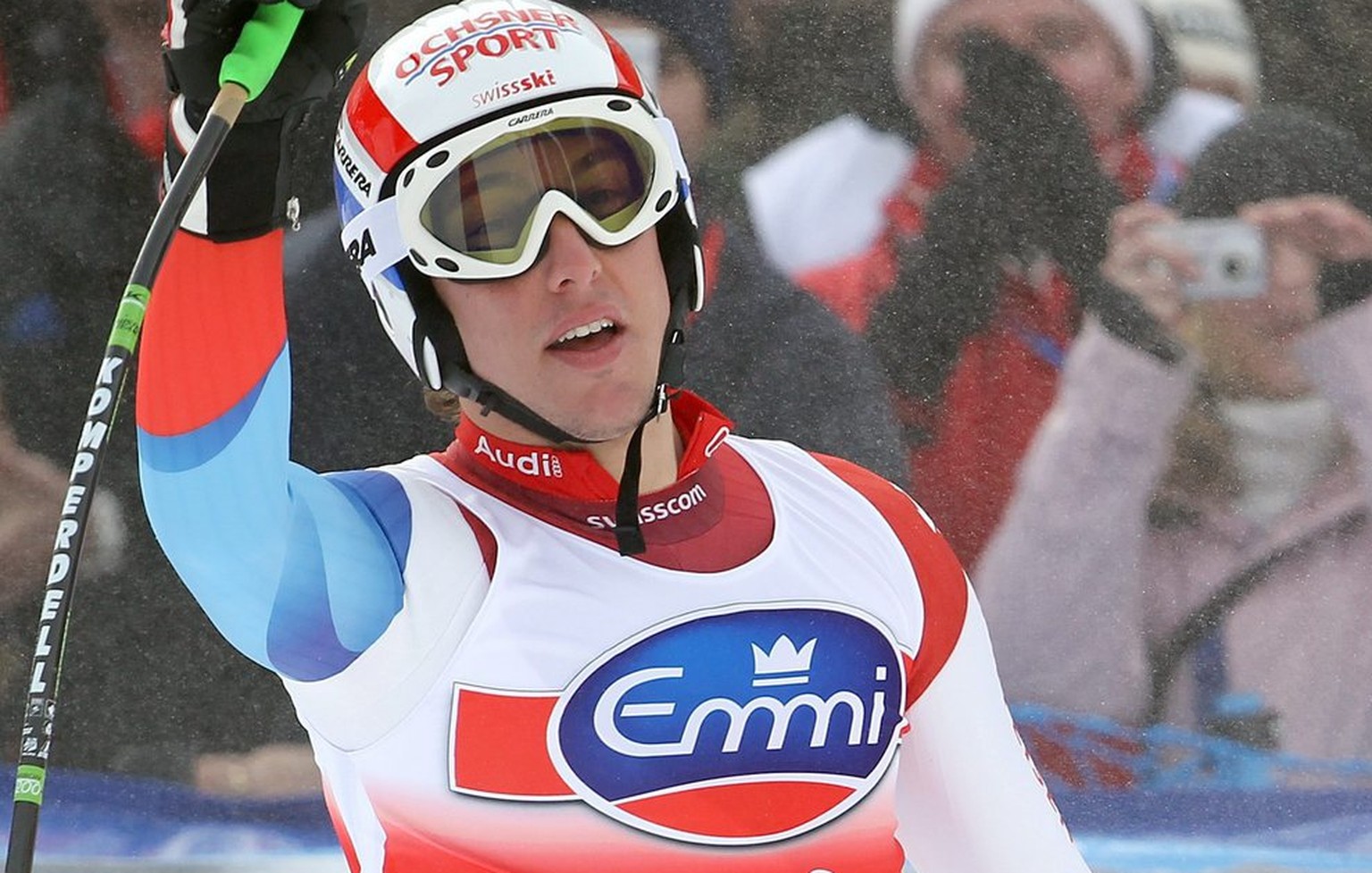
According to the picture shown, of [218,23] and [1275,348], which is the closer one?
[218,23]

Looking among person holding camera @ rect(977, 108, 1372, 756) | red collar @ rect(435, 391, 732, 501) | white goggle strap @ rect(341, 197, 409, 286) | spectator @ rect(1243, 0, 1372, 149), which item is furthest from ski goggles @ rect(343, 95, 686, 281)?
spectator @ rect(1243, 0, 1372, 149)

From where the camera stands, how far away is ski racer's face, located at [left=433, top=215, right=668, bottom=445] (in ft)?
6.20

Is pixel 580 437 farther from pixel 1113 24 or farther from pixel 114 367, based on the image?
pixel 1113 24

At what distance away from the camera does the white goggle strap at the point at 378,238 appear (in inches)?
74.5

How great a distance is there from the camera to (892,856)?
79.0 inches

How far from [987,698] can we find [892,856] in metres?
0.20

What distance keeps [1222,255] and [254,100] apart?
252cm

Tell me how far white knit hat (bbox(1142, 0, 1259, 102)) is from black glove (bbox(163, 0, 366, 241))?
2.43 meters

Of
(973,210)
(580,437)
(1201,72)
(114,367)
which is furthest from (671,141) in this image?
(1201,72)

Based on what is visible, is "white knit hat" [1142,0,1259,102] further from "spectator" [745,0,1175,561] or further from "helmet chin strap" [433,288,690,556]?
"helmet chin strap" [433,288,690,556]

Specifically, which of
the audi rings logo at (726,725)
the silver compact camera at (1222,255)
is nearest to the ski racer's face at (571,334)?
the audi rings logo at (726,725)

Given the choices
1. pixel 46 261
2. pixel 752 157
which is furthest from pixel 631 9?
pixel 46 261

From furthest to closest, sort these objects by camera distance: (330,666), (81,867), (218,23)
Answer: (81,867)
(330,666)
(218,23)

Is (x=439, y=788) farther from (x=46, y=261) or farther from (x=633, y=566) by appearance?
(x=46, y=261)
